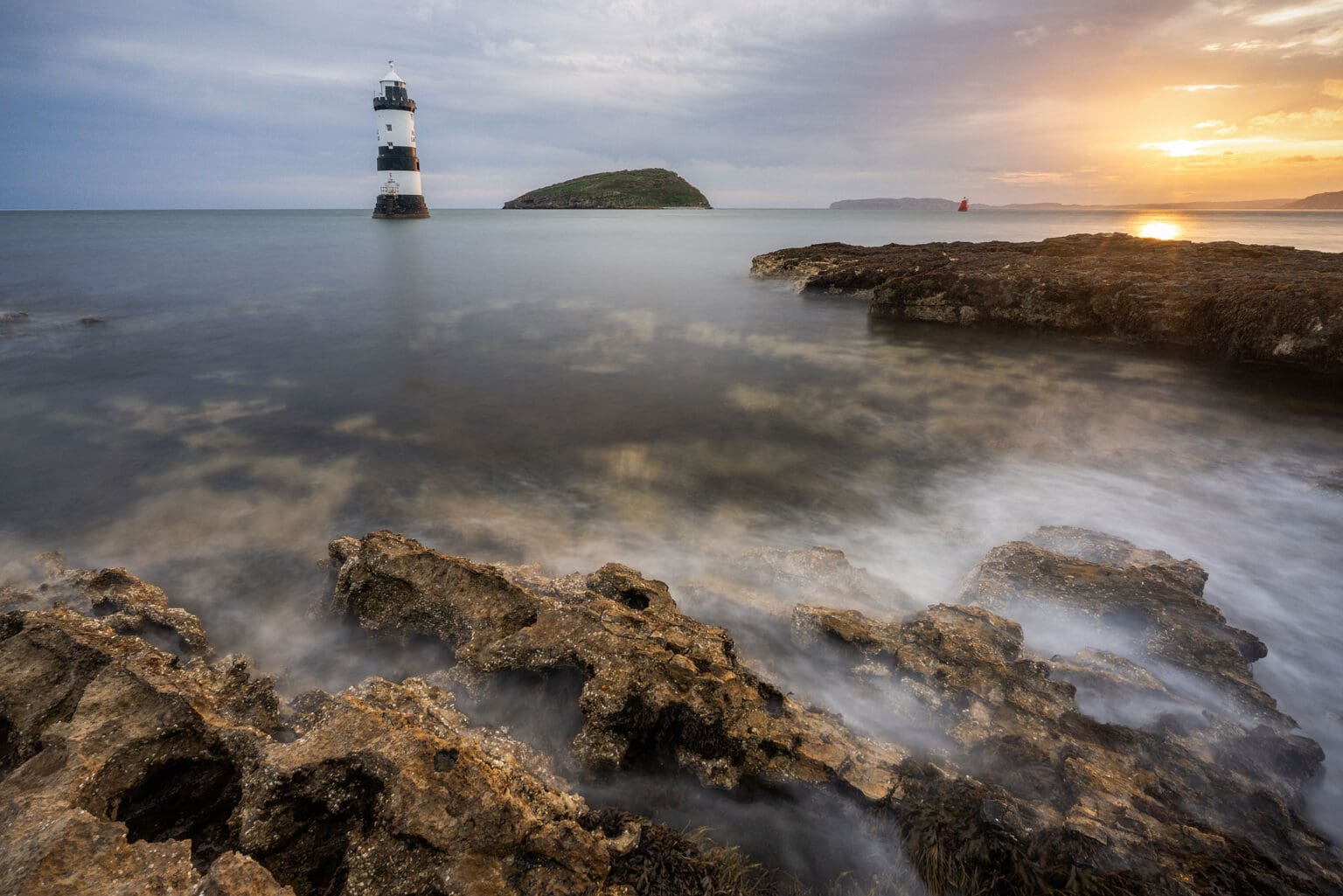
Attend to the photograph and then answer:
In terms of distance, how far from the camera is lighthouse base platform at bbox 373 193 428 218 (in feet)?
231

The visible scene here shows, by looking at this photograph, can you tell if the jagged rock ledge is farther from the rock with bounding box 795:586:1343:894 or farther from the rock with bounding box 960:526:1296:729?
the rock with bounding box 795:586:1343:894

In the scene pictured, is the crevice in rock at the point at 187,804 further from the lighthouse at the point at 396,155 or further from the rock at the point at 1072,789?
the lighthouse at the point at 396,155

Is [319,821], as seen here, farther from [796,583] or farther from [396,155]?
[396,155]

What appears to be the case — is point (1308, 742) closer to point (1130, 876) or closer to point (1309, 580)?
point (1130, 876)

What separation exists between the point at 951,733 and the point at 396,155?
7823cm

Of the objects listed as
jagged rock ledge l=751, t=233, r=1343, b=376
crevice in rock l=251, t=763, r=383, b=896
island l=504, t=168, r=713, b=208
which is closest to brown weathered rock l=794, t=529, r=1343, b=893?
crevice in rock l=251, t=763, r=383, b=896

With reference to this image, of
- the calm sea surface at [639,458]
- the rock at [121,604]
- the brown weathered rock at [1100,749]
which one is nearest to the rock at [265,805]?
the rock at [121,604]

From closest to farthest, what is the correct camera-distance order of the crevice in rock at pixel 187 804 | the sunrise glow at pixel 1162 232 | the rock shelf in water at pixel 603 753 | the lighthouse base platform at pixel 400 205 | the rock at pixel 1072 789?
1. the rock shelf in water at pixel 603 753
2. the crevice in rock at pixel 187 804
3. the rock at pixel 1072 789
4. the sunrise glow at pixel 1162 232
5. the lighthouse base platform at pixel 400 205

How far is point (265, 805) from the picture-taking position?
2416mm

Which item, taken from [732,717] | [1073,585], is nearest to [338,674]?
[732,717]

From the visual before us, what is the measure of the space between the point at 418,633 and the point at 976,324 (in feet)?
55.5

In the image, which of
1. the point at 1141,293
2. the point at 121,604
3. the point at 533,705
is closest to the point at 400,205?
the point at 1141,293

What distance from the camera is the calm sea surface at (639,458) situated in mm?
5539

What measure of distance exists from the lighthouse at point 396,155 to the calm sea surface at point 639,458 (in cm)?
5566
